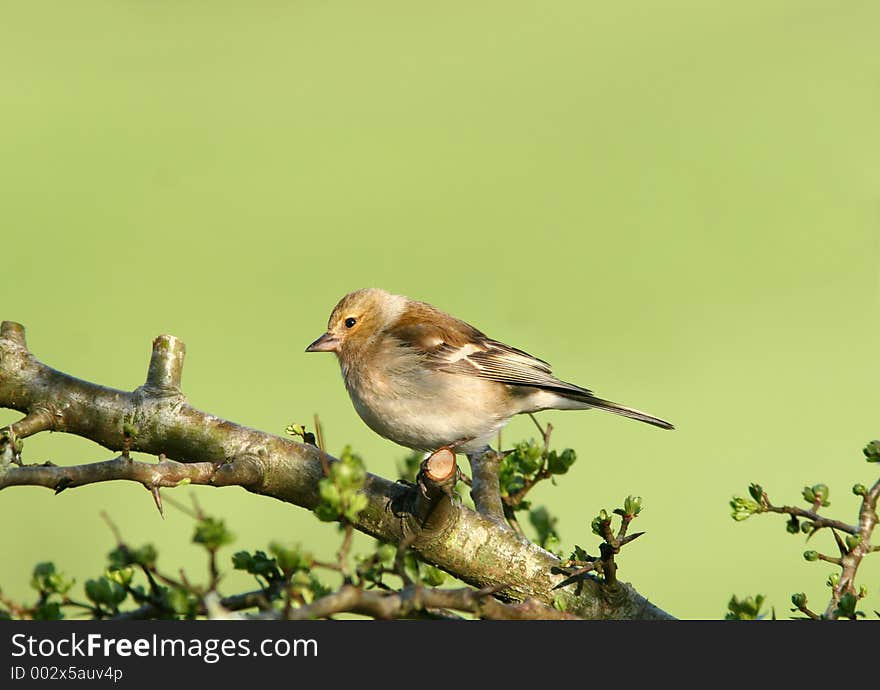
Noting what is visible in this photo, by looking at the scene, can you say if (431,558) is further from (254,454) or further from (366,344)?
(366,344)

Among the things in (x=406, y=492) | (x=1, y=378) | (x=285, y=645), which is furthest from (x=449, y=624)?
(x=1, y=378)

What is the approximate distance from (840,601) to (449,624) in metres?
1.08

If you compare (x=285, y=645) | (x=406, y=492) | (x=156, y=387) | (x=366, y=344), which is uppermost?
(x=366, y=344)

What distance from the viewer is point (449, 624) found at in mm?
2117

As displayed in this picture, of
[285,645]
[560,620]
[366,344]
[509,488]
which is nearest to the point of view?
[285,645]

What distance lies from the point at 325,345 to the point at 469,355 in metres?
0.75

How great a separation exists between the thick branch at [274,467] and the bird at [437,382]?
40.1 inches

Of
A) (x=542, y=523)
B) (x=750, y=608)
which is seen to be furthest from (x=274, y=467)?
(x=750, y=608)

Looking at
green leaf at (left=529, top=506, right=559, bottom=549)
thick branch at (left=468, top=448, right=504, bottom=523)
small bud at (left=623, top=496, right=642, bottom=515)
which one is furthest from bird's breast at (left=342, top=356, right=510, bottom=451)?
small bud at (left=623, top=496, right=642, bottom=515)

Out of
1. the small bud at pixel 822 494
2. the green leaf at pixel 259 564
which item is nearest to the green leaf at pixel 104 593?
the green leaf at pixel 259 564

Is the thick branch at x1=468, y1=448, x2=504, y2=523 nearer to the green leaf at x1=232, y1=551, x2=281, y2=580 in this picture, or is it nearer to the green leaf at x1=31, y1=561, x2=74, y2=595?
the green leaf at x1=232, y1=551, x2=281, y2=580

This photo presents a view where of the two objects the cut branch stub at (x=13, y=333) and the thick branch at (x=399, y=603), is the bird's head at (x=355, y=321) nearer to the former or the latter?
the cut branch stub at (x=13, y=333)

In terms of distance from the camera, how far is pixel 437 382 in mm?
4254

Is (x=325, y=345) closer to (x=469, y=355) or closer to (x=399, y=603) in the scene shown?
(x=469, y=355)
